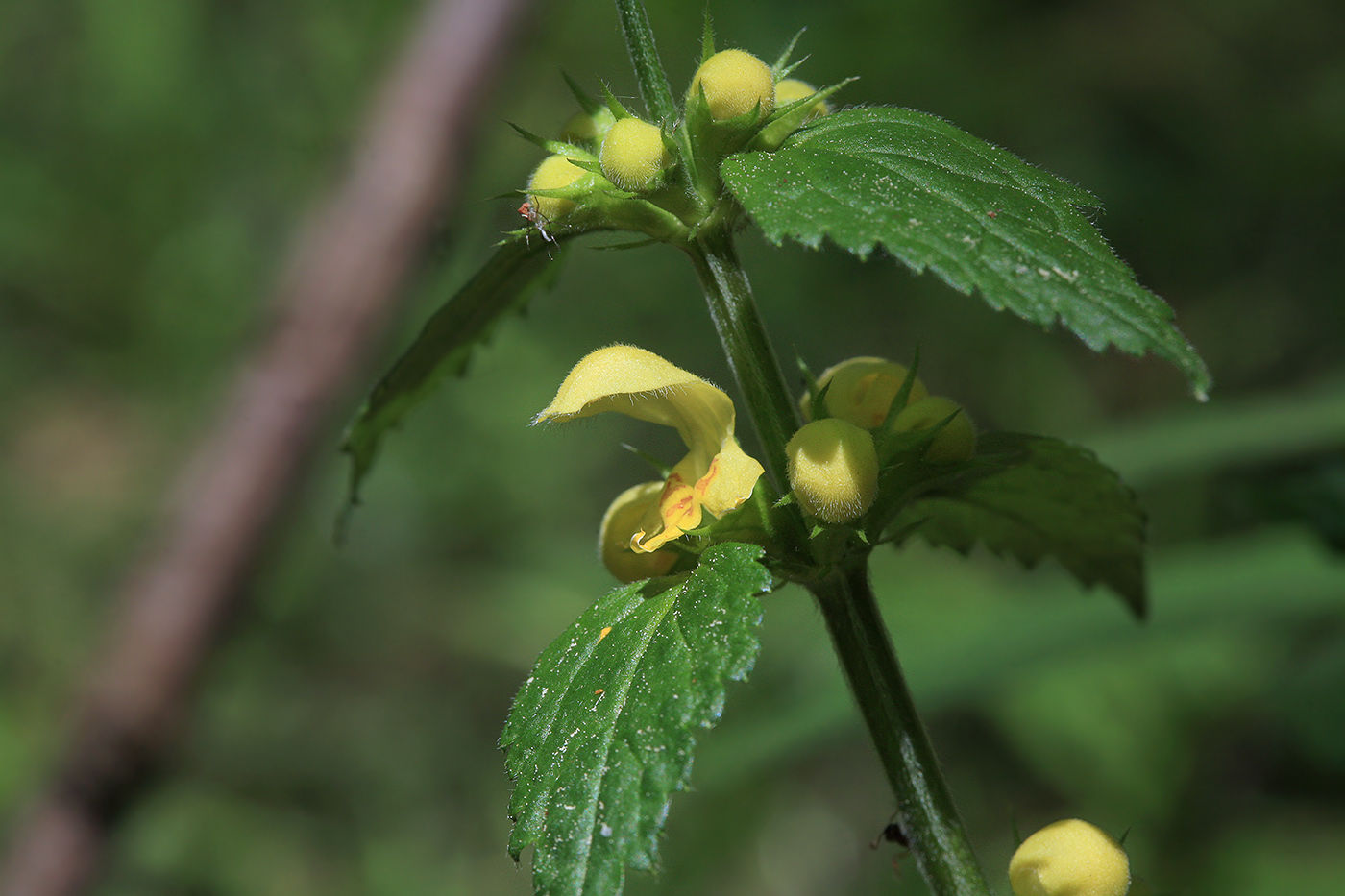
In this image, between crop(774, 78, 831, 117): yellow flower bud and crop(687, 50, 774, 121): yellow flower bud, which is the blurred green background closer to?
crop(774, 78, 831, 117): yellow flower bud

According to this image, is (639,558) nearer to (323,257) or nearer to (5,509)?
(323,257)

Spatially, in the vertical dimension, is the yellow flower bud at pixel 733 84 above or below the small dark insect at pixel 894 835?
above

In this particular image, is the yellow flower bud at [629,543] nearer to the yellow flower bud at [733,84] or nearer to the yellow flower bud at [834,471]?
the yellow flower bud at [834,471]

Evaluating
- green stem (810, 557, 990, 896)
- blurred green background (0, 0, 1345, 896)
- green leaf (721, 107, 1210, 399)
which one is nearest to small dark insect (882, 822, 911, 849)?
green stem (810, 557, 990, 896)

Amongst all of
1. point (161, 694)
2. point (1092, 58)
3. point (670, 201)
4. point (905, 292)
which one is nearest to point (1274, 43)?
point (1092, 58)

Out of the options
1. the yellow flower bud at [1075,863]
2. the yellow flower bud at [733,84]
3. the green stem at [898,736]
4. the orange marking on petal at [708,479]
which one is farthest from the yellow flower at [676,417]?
the yellow flower bud at [1075,863]

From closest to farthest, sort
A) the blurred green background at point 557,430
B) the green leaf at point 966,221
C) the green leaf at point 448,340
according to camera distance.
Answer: the green leaf at point 966,221, the green leaf at point 448,340, the blurred green background at point 557,430
